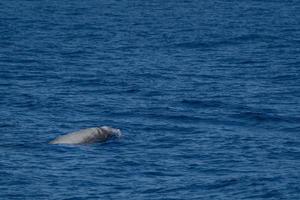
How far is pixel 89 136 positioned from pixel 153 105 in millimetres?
10928

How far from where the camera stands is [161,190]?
157ft

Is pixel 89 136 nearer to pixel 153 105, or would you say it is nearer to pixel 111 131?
pixel 111 131

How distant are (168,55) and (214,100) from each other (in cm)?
2175

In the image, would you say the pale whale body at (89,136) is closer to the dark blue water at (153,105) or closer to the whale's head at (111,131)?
the whale's head at (111,131)

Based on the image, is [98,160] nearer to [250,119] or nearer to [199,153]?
[199,153]

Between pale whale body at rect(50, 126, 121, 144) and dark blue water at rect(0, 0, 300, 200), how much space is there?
70 cm

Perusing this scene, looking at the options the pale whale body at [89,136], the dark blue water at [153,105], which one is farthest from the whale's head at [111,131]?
the dark blue water at [153,105]

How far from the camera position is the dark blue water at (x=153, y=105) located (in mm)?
49406

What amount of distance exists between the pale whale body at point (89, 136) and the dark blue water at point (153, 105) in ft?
2.30

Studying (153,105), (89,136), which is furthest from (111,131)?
(153,105)

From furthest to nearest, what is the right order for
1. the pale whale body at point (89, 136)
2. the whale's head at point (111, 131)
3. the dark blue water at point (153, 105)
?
the whale's head at point (111, 131), the pale whale body at point (89, 136), the dark blue water at point (153, 105)

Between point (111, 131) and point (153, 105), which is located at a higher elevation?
point (111, 131)

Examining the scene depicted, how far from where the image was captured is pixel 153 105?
6800cm

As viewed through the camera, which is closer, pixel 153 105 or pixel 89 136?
pixel 89 136
